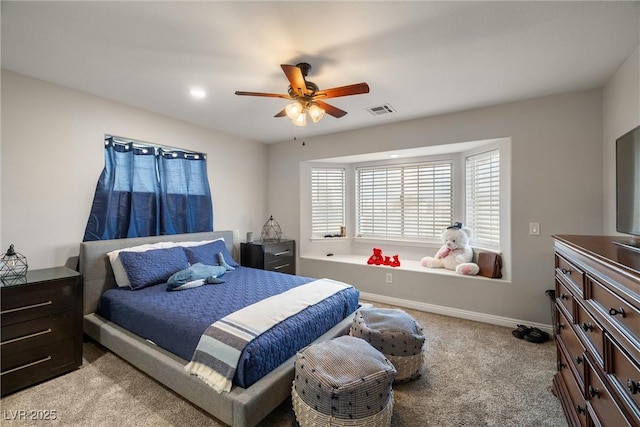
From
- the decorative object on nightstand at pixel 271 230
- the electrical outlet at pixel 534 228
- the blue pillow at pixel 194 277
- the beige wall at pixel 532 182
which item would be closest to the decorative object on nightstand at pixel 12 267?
the blue pillow at pixel 194 277

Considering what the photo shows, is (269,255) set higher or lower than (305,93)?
lower

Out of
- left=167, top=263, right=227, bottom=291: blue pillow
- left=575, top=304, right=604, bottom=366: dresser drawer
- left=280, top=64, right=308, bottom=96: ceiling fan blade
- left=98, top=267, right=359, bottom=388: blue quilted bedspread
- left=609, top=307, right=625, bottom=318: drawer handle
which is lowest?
left=98, top=267, right=359, bottom=388: blue quilted bedspread

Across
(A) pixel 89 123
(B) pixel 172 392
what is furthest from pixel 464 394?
(A) pixel 89 123

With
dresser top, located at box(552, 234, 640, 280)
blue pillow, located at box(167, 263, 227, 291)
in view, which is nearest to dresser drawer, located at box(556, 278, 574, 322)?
dresser top, located at box(552, 234, 640, 280)

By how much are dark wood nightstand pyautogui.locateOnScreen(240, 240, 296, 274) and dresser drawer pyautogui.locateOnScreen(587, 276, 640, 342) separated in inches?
135

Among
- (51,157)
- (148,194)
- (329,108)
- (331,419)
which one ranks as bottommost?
(331,419)

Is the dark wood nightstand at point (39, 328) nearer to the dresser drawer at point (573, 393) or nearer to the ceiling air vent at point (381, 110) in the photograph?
the ceiling air vent at point (381, 110)

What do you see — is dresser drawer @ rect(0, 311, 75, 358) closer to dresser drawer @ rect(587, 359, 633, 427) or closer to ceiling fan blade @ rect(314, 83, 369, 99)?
ceiling fan blade @ rect(314, 83, 369, 99)

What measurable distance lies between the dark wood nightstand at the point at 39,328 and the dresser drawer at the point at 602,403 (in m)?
3.31

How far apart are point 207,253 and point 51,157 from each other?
1699mm

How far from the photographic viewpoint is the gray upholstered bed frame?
1.53 meters

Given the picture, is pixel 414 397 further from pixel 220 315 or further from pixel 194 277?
pixel 194 277

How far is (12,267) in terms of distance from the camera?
7.14 ft

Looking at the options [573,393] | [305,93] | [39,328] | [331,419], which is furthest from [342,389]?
[39,328]
